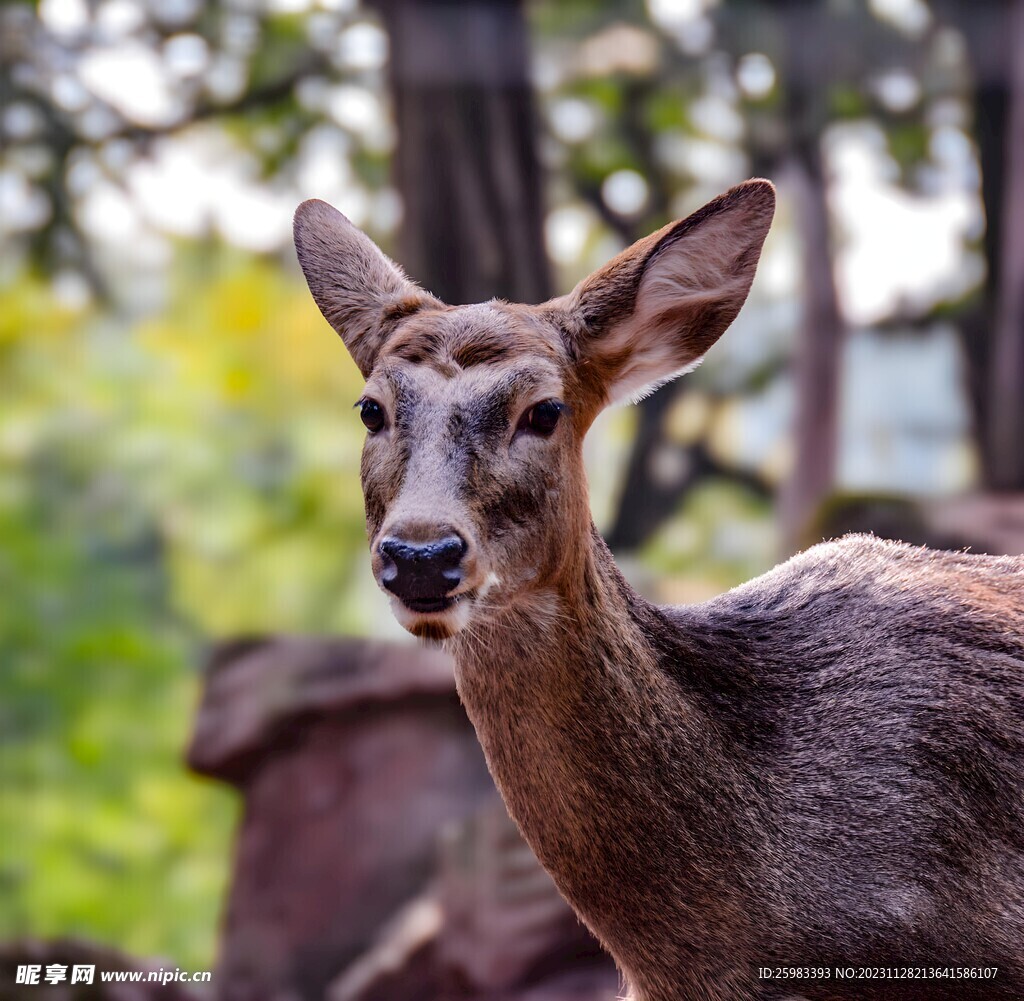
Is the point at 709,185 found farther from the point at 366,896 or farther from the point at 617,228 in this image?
the point at 366,896

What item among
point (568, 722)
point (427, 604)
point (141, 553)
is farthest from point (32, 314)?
point (427, 604)

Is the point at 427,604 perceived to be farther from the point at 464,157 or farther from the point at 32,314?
the point at 32,314

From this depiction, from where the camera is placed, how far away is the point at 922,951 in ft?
9.43

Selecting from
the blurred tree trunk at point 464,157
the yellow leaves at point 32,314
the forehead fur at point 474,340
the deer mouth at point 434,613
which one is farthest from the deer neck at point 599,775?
the yellow leaves at point 32,314

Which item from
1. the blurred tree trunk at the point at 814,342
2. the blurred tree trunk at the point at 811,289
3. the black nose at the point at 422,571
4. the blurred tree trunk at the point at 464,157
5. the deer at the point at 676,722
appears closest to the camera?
the black nose at the point at 422,571

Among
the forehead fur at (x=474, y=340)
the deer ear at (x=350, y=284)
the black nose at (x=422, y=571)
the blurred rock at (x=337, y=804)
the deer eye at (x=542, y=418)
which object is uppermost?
the deer ear at (x=350, y=284)

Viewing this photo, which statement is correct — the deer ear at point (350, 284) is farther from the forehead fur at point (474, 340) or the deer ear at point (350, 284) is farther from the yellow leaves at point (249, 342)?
the yellow leaves at point (249, 342)

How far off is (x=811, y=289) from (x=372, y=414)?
1108 centimetres

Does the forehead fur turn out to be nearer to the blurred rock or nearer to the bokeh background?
the blurred rock

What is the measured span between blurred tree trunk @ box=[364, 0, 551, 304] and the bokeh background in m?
2.97

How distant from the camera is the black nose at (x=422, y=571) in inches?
102

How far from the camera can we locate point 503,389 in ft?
9.50

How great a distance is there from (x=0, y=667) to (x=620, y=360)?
40.3 feet

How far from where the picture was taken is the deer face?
265 centimetres
